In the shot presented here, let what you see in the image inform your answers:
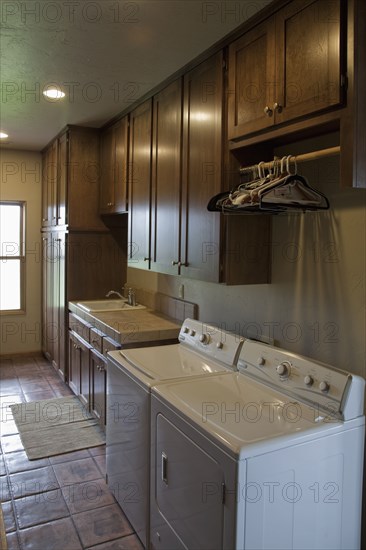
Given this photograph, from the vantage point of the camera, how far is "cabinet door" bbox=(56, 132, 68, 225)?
418 centimetres

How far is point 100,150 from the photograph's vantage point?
13.8ft

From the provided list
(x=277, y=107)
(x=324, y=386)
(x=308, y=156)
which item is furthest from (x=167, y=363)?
(x=277, y=107)

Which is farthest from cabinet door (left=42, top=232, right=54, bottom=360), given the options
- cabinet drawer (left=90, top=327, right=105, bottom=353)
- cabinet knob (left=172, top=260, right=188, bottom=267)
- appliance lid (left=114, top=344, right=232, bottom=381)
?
appliance lid (left=114, top=344, right=232, bottom=381)

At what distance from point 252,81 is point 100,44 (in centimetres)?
88

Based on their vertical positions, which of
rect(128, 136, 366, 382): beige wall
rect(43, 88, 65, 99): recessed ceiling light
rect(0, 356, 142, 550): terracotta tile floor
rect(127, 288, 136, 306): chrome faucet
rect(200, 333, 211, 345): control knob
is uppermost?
rect(43, 88, 65, 99): recessed ceiling light

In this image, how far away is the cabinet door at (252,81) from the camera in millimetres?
1915

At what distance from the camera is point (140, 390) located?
215 centimetres

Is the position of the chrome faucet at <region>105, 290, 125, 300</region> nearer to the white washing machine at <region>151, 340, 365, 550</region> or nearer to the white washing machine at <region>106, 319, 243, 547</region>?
the white washing machine at <region>106, 319, 243, 547</region>

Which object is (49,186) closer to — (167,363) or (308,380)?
(167,363)

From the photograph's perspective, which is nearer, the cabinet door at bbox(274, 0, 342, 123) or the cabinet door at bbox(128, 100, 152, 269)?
the cabinet door at bbox(274, 0, 342, 123)

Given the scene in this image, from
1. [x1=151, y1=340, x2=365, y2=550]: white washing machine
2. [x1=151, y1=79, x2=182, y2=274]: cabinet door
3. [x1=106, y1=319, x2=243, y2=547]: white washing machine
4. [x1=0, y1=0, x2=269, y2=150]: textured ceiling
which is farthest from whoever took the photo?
[x1=151, y1=79, x2=182, y2=274]: cabinet door

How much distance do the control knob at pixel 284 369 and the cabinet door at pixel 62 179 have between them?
9.58ft

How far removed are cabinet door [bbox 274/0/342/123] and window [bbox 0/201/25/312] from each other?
4.30 m

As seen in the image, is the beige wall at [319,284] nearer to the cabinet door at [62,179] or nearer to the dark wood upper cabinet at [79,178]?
the dark wood upper cabinet at [79,178]
